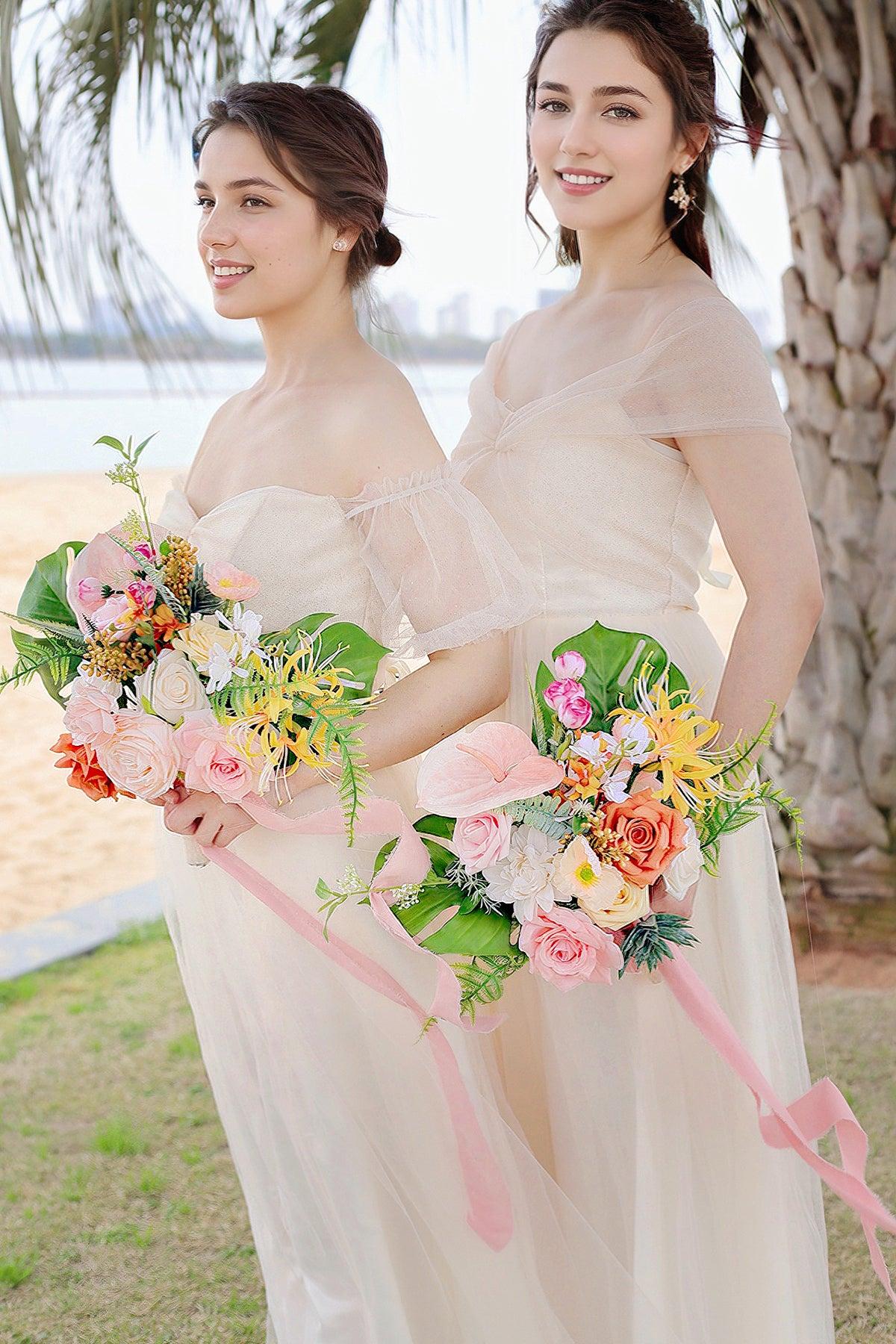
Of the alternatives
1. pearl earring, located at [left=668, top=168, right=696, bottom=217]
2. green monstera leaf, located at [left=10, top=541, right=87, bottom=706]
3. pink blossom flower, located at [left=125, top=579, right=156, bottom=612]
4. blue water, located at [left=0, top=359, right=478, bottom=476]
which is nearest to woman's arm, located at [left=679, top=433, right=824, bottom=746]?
pearl earring, located at [left=668, top=168, right=696, bottom=217]

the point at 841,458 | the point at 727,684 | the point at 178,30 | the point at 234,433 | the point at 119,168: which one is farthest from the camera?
the point at 841,458

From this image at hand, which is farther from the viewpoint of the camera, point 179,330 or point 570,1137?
point 179,330

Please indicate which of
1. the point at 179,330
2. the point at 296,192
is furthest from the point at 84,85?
the point at 296,192

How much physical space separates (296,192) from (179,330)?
1.37m

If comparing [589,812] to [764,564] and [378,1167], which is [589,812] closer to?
[764,564]

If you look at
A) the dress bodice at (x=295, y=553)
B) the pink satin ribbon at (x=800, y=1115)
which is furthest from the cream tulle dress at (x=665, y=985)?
the dress bodice at (x=295, y=553)

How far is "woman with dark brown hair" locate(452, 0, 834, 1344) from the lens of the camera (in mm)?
1820

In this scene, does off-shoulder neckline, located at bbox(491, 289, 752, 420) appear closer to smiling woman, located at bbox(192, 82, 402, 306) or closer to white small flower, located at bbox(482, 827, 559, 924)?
smiling woman, located at bbox(192, 82, 402, 306)

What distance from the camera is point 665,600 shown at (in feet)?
6.45

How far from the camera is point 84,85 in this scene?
10.3 feet

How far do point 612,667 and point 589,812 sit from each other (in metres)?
0.20

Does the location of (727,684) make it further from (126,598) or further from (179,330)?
(179,330)

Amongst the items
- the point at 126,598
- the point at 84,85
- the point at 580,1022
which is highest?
the point at 84,85

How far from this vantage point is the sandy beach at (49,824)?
302 inches
